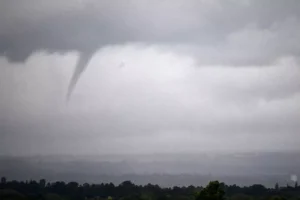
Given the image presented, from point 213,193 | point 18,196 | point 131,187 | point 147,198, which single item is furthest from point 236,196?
point 213,193

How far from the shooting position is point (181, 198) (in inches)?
1876

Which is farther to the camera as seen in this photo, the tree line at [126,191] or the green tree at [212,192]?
the tree line at [126,191]

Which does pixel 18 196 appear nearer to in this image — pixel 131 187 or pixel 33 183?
pixel 33 183

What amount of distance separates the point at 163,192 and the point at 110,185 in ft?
27.6

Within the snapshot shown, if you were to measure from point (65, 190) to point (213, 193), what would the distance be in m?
36.9

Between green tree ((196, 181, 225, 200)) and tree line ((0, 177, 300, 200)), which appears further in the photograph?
tree line ((0, 177, 300, 200))

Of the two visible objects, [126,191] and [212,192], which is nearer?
[212,192]

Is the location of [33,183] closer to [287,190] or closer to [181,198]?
[181,198]

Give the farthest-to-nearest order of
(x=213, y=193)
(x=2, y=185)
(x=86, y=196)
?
1. (x=86, y=196)
2. (x=2, y=185)
3. (x=213, y=193)

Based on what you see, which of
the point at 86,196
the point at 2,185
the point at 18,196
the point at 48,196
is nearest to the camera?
the point at 2,185

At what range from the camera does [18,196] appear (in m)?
37.2

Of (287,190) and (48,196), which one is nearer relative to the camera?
(48,196)

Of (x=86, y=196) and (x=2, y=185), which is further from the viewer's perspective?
(x=86, y=196)

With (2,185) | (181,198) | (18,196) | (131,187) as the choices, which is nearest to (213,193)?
(2,185)
